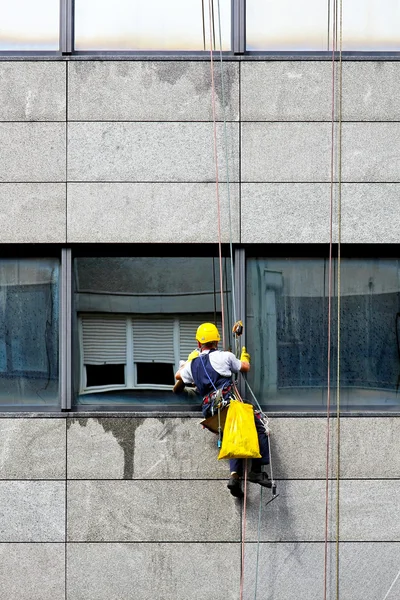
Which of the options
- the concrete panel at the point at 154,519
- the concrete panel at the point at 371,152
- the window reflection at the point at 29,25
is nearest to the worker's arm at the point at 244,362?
the concrete panel at the point at 154,519

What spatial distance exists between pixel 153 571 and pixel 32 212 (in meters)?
3.93

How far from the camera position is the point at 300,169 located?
12.8 m

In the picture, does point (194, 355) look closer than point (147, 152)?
Yes

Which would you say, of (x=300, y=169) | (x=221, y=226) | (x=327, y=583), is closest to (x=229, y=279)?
(x=221, y=226)

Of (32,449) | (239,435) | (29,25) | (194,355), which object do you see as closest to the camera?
(239,435)

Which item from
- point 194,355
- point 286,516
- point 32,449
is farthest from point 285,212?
point 32,449

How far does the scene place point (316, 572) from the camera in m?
12.4

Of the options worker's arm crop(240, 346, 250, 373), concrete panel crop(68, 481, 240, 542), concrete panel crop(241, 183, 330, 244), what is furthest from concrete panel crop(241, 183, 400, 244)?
concrete panel crop(68, 481, 240, 542)

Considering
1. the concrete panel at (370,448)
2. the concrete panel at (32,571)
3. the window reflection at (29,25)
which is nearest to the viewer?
the concrete panel at (32,571)

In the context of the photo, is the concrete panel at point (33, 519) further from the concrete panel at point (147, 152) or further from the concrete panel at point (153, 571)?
the concrete panel at point (147, 152)

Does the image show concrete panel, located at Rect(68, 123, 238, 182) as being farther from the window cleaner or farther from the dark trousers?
the dark trousers

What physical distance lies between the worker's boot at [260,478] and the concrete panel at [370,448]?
2.77ft

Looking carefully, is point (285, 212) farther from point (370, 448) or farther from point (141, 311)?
point (370, 448)

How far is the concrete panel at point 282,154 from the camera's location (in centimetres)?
1275
